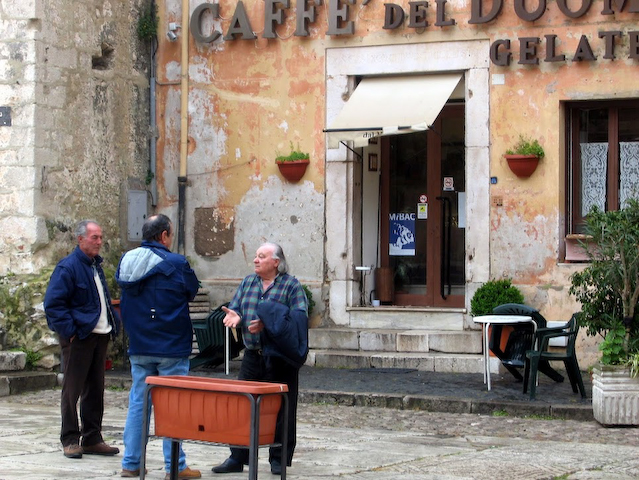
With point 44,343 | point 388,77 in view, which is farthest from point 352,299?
point 44,343

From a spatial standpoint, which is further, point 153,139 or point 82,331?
point 153,139

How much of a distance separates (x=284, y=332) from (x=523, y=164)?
6.56 meters

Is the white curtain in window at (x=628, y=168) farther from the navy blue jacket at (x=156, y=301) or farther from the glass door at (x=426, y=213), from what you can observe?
the navy blue jacket at (x=156, y=301)

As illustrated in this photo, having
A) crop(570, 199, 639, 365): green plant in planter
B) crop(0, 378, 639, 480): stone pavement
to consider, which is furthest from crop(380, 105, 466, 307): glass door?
crop(570, 199, 639, 365): green plant in planter

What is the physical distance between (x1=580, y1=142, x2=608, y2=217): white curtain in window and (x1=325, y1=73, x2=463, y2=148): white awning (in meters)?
1.73

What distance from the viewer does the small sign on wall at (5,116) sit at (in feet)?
44.3

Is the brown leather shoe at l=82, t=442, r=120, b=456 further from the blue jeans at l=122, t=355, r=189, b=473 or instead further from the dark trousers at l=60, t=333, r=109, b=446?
the blue jeans at l=122, t=355, r=189, b=473

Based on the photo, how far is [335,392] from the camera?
11.6m

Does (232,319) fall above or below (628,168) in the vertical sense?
below

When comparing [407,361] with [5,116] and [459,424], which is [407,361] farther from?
[5,116]

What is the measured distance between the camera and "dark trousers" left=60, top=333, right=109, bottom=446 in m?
8.52

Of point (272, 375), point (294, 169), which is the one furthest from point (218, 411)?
point (294, 169)

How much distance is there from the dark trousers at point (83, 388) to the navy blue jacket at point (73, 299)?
14 centimetres

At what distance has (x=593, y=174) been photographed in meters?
13.6
